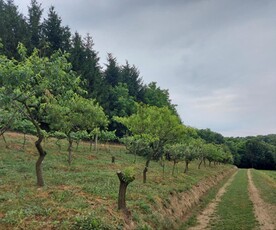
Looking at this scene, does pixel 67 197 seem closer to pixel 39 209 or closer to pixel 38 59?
pixel 39 209

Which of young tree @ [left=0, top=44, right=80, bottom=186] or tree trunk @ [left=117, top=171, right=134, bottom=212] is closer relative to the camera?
young tree @ [left=0, top=44, right=80, bottom=186]

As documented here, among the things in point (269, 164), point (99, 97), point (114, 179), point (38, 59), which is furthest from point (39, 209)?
point (269, 164)

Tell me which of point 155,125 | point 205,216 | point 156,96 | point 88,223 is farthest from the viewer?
point 156,96

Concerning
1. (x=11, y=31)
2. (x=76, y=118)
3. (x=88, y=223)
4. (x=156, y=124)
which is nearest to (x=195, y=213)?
(x=156, y=124)

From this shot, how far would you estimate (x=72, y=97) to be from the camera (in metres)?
20.6

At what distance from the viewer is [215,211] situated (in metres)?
20.1

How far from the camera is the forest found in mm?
12125

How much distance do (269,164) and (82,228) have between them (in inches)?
4939

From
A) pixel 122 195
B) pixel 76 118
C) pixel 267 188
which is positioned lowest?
pixel 267 188

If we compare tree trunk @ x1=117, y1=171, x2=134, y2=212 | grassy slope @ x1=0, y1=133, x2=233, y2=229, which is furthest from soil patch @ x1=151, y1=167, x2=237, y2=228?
tree trunk @ x1=117, y1=171, x2=134, y2=212

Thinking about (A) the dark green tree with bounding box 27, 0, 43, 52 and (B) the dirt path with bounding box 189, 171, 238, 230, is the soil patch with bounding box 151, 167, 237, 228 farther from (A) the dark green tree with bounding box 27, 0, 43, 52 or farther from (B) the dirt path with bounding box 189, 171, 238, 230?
(A) the dark green tree with bounding box 27, 0, 43, 52

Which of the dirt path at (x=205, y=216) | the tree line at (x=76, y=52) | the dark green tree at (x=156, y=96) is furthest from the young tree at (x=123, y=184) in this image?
the dark green tree at (x=156, y=96)

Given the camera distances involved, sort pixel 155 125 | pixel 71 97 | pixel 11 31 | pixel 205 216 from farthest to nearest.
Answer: pixel 11 31
pixel 155 125
pixel 205 216
pixel 71 97

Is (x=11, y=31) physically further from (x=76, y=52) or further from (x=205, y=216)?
(x=205, y=216)
